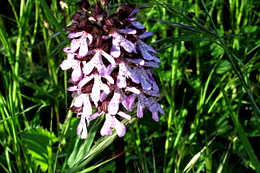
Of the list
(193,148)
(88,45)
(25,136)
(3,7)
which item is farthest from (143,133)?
(3,7)

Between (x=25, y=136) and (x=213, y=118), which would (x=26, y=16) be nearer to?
(x=25, y=136)

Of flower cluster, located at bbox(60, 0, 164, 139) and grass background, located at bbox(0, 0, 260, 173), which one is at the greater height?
flower cluster, located at bbox(60, 0, 164, 139)

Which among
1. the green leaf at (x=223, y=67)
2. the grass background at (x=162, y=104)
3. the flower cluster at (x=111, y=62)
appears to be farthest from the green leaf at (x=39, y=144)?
the green leaf at (x=223, y=67)

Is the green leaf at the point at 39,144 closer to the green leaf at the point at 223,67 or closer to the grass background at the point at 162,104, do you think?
the grass background at the point at 162,104

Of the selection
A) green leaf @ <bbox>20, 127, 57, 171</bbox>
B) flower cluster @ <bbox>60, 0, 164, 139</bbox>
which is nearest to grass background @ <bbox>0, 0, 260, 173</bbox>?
green leaf @ <bbox>20, 127, 57, 171</bbox>

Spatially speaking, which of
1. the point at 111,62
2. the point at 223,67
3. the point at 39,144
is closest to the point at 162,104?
the point at 223,67

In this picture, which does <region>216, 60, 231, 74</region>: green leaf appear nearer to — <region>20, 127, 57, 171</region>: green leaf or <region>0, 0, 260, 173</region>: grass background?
<region>0, 0, 260, 173</region>: grass background
